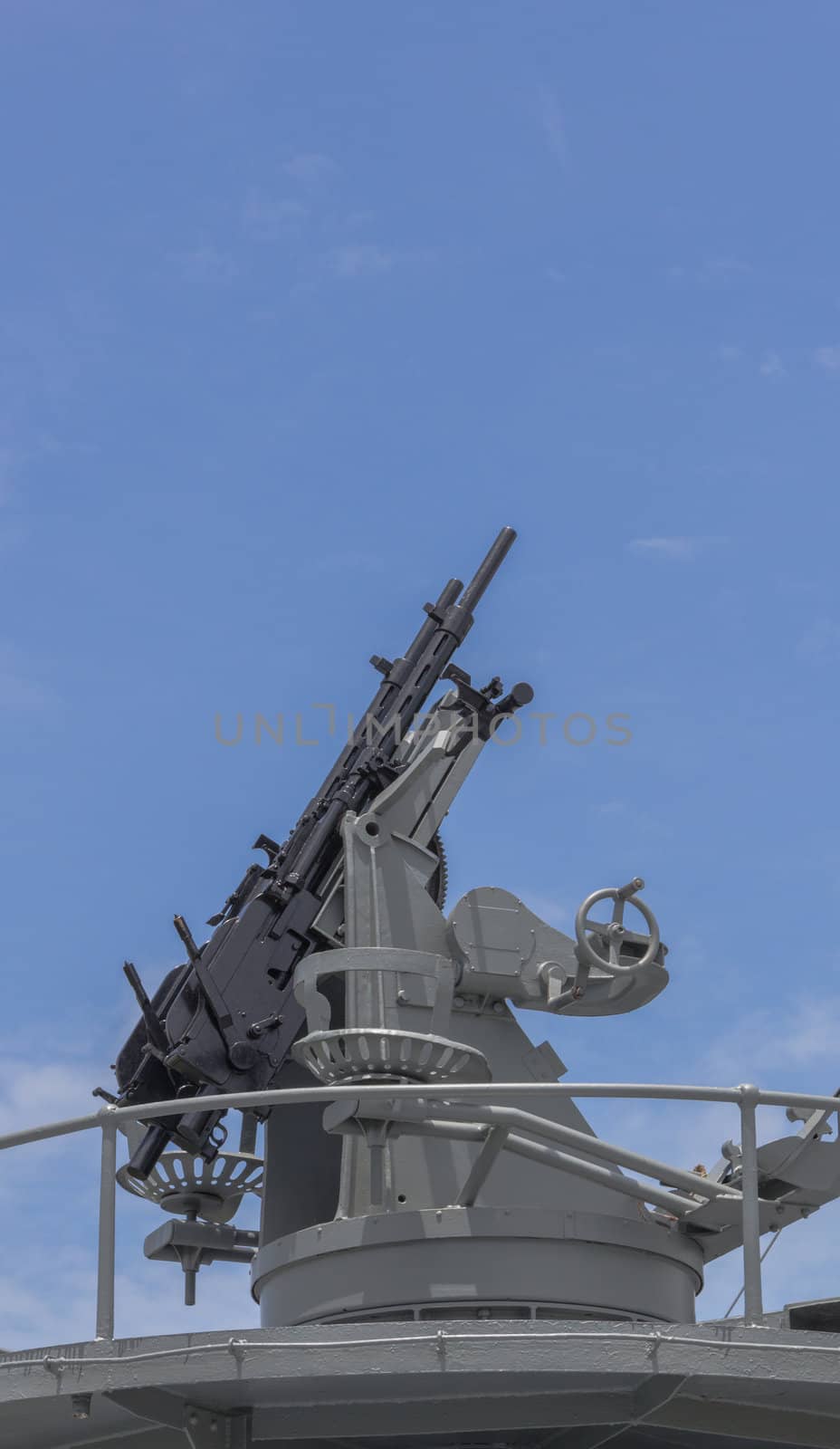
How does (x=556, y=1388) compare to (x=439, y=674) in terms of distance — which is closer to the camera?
(x=556, y=1388)

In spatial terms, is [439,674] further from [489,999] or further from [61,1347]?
[61,1347]

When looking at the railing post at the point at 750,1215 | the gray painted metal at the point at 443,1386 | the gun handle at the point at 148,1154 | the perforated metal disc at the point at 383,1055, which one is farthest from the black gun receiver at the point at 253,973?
the railing post at the point at 750,1215

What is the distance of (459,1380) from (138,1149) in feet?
16.4

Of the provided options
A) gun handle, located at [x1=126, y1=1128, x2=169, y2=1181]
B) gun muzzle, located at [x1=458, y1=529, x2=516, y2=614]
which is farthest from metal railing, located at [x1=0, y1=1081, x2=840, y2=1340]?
gun muzzle, located at [x1=458, y1=529, x2=516, y2=614]

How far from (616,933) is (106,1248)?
3.91 meters

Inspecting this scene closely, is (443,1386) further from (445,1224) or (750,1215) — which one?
(750,1215)

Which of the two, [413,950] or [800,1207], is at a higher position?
[413,950]

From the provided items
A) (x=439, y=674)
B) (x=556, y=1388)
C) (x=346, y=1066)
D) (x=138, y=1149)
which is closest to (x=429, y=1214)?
(x=346, y=1066)

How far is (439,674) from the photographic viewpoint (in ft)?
59.6

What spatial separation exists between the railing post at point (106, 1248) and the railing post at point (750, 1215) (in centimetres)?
346

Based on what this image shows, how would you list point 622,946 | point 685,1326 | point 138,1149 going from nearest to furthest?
point 685,1326 → point 622,946 → point 138,1149

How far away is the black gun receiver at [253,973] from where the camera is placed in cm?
1603

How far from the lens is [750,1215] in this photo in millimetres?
11484

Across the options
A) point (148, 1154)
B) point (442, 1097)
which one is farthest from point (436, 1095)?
point (148, 1154)
